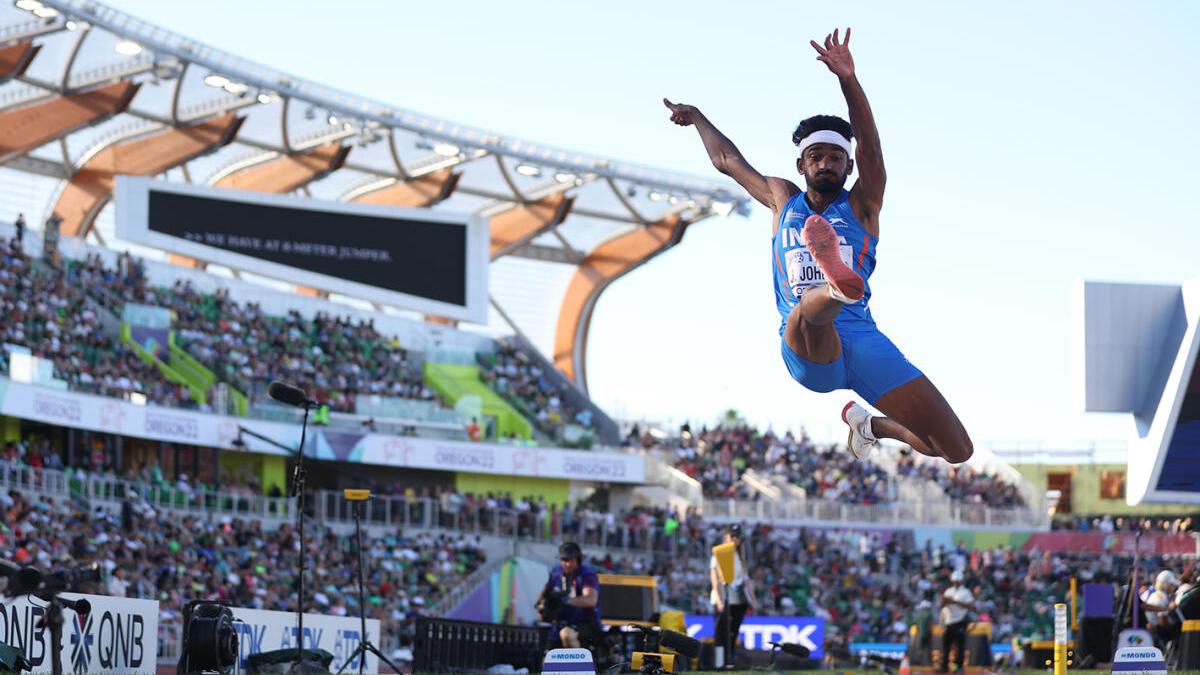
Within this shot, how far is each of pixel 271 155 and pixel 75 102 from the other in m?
7.10

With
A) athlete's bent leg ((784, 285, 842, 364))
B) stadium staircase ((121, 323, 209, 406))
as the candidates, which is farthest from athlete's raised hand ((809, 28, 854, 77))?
stadium staircase ((121, 323, 209, 406))

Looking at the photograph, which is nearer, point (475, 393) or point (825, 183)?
point (825, 183)

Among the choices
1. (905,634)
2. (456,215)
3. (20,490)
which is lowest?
(905,634)

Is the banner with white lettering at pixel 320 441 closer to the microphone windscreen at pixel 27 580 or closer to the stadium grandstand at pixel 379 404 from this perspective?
the stadium grandstand at pixel 379 404

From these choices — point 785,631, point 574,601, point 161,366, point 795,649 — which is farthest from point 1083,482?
point 574,601

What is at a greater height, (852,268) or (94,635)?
(852,268)

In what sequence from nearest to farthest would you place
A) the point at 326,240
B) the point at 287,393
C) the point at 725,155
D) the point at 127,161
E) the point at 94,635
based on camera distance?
the point at 725,155 < the point at 94,635 < the point at 287,393 < the point at 127,161 < the point at 326,240

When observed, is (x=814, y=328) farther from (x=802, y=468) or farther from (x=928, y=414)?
(x=802, y=468)

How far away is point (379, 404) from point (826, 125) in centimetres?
3463

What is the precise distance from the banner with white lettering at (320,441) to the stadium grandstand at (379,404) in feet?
0.26

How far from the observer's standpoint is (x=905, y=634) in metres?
40.5

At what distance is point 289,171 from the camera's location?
4897 cm

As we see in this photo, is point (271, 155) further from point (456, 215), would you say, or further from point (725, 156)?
point (725, 156)

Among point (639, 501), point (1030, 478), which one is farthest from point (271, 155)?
point (1030, 478)
